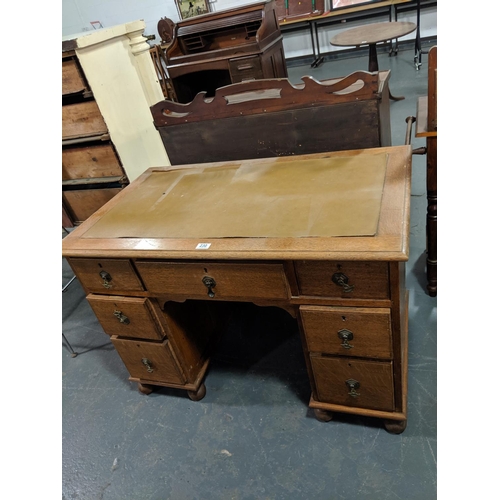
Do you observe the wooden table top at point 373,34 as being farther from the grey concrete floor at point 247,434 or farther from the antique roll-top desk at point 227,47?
the grey concrete floor at point 247,434

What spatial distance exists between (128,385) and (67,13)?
6.65 metres

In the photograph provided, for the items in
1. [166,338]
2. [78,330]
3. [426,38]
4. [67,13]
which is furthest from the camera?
[67,13]

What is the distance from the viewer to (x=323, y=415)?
58.8 inches

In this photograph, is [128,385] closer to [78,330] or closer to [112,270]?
[78,330]

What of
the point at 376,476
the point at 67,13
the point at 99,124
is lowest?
the point at 376,476

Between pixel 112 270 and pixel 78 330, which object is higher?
pixel 112 270

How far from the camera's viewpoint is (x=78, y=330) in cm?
227

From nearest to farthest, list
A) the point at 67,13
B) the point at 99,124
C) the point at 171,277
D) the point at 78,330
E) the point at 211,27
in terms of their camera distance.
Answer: the point at 171,277 < the point at 99,124 < the point at 78,330 < the point at 211,27 < the point at 67,13

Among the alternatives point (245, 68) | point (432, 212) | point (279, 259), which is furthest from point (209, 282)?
point (245, 68)

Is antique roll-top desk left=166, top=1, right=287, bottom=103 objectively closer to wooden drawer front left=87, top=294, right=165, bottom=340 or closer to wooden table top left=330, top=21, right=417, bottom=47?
wooden table top left=330, top=21, right=417, bottom=47

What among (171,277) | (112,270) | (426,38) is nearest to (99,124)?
(112,270)

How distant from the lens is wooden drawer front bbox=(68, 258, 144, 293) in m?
1.32

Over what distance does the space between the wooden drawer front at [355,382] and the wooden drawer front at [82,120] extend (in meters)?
1.56

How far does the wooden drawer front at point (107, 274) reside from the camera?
1.32 metres
